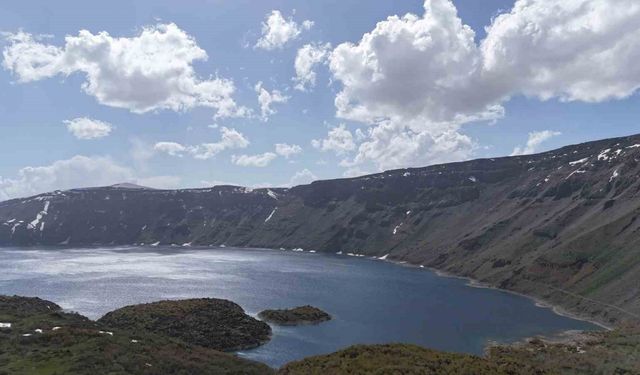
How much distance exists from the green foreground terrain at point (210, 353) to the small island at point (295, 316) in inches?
630

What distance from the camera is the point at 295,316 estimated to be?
148 meters

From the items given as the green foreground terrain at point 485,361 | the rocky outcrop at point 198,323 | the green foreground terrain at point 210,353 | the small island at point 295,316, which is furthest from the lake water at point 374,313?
the green foreground terrain at point 485,361

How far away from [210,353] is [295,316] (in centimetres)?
4762

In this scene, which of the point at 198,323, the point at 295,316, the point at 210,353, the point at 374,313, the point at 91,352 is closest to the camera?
the point at 91,352

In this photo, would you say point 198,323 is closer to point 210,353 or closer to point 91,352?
point 210,353

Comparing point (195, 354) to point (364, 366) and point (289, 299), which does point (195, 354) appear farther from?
point (289, 299)

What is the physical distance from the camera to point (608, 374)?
85375mm

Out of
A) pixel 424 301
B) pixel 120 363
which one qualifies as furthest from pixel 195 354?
pixel 424 301

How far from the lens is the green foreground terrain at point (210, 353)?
79613 mm

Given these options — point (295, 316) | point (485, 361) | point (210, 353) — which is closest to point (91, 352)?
point (210, 353)

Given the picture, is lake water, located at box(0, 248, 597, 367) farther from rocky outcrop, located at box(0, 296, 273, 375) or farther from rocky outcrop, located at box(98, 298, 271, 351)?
rocky outcrop, located at box(0, 296, 273, 375)

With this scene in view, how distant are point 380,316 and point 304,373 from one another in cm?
7761

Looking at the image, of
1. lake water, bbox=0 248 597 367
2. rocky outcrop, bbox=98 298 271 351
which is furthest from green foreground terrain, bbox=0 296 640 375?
lake water, bbox=0 248 597 367

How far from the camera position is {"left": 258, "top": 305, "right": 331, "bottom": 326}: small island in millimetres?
144500
